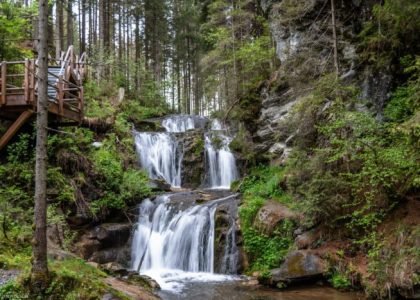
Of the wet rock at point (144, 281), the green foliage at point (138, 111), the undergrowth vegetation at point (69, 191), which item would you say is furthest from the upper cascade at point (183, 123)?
the wet rock at point (144, 281)

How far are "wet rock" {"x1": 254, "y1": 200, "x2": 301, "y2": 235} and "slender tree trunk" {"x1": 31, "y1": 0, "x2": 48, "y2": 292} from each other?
6743mm

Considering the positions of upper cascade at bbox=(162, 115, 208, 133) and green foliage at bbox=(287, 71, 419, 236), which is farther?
upper cascade at bbox=(162, 115, 208, 133)

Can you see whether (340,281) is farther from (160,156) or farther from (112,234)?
(160,156)

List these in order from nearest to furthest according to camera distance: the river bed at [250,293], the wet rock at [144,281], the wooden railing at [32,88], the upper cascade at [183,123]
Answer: the river bed at [250,293], the wet rock at [144,281], the wooden railing at [32,88], the upper cascade at [183,123]

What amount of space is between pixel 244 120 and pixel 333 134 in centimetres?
707

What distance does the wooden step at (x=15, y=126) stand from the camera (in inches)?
414

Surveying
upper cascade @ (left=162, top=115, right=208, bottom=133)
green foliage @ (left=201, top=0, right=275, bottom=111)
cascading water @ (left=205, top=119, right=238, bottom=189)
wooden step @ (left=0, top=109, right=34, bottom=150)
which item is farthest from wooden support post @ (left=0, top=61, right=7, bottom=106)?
upper cascade @ (left=162, top=115, right=208, bottom=133)

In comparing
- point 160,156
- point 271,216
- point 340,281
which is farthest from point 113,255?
point 160,156

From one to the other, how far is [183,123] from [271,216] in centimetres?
1408

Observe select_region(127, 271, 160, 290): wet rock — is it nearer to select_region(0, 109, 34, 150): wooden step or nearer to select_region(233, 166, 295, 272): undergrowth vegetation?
select_region(233, 166, 295, 272): undergrowth vegetation

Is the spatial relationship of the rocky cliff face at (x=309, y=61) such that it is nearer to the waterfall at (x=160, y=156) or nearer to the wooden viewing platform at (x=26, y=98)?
the waterfall at (x=160, y=156)

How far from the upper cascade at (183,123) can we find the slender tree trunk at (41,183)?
16735mm

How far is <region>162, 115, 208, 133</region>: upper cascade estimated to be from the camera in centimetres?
2341

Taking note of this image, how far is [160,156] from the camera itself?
18734mm
